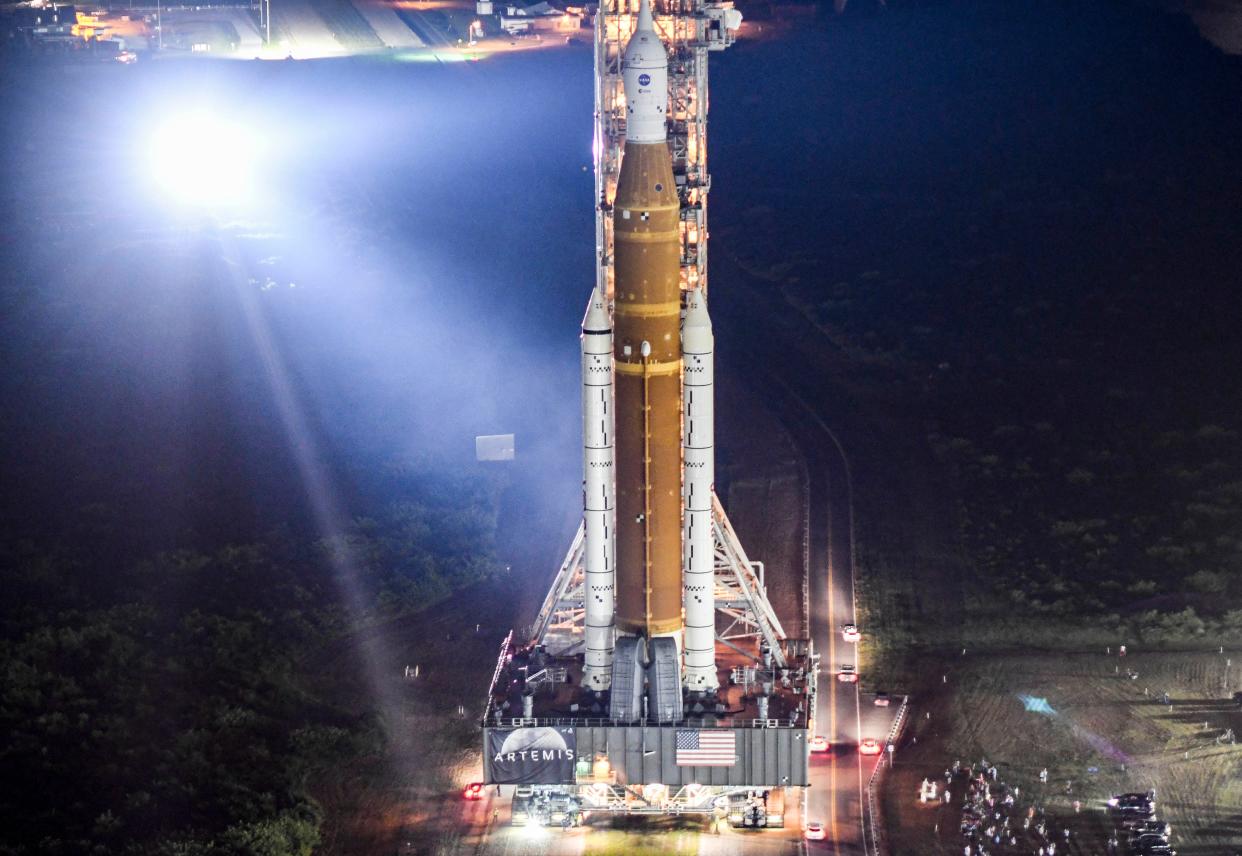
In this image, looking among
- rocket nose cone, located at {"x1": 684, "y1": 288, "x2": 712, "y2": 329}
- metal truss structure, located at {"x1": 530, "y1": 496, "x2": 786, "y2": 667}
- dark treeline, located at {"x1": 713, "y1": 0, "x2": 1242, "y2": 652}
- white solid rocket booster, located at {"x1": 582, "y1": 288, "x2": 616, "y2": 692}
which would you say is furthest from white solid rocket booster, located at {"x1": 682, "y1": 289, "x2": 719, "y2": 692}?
dark treeline, located at {"x1": 713, "y1": 0, "x2": 1242, "y2": 652}

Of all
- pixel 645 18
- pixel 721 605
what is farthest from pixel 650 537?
pixel 645 18

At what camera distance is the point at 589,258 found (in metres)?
114

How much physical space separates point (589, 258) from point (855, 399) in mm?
27176

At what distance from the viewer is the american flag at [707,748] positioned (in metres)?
52.8

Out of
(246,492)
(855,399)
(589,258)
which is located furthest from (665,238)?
(589,258)

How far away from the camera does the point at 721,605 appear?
58312 millimetres

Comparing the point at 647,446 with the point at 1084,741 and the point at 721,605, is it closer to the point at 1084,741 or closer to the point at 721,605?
the point at 721,605

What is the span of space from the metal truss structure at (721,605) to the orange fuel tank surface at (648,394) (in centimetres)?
186

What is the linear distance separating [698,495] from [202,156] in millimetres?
72772

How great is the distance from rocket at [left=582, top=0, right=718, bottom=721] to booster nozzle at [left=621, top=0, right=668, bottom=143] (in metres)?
0.02

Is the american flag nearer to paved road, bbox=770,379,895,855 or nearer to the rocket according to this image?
the rocket

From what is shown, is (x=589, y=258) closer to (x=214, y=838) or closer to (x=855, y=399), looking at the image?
(x=855, y=399)

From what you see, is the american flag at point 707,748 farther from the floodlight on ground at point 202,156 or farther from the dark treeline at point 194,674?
the floodlight on ground at point 202,156

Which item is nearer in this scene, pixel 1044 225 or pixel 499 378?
pixel 499 378
